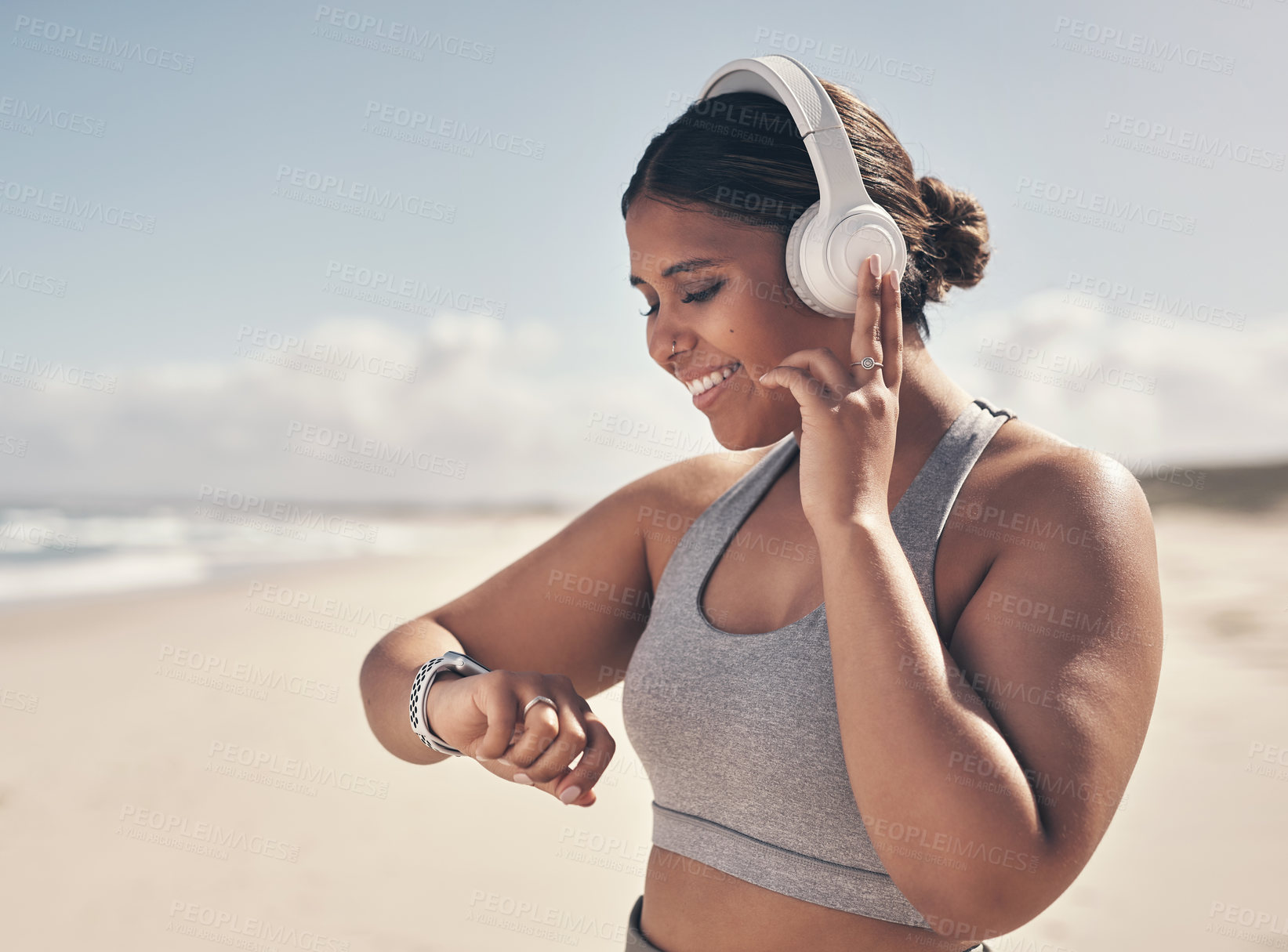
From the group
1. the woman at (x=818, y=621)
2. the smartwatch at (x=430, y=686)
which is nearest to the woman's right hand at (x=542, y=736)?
the woman at (x=818, y=621)

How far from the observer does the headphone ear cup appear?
1.42m

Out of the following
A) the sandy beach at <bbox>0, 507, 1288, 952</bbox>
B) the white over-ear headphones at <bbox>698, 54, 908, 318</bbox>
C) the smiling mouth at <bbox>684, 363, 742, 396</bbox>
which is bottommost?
the sandy beach at <bbox>0, 507, 1288, 952</bbox>

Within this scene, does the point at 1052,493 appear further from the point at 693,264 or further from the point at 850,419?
the point at 693,264

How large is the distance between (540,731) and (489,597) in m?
0.62

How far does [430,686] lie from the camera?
1497 mm

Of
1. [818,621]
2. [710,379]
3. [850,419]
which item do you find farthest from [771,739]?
[710,379]

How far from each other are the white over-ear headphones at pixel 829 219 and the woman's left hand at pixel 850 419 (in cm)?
9

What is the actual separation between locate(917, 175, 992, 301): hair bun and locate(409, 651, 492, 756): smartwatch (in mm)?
1037

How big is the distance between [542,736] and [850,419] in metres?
0.59

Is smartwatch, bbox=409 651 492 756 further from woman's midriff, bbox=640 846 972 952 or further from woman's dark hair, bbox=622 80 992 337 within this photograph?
woman's dark hair, bbox=622 80 992 337

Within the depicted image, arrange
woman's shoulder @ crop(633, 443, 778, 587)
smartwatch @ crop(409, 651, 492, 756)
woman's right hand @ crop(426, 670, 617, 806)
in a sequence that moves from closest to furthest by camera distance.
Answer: woman's right hand @ crop(426, 670, 617, 806), smartwatch @ crop(409, 651, 492, 756), woman's shoulder @ crop(633, 443, 778, 587)

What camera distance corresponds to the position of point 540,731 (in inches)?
48.8

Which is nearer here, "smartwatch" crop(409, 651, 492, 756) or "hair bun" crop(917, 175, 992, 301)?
"smartwatch" crop(409, 651, 492, 756)

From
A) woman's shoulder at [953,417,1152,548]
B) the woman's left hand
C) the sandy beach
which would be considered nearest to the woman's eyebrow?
the woman's left hand
